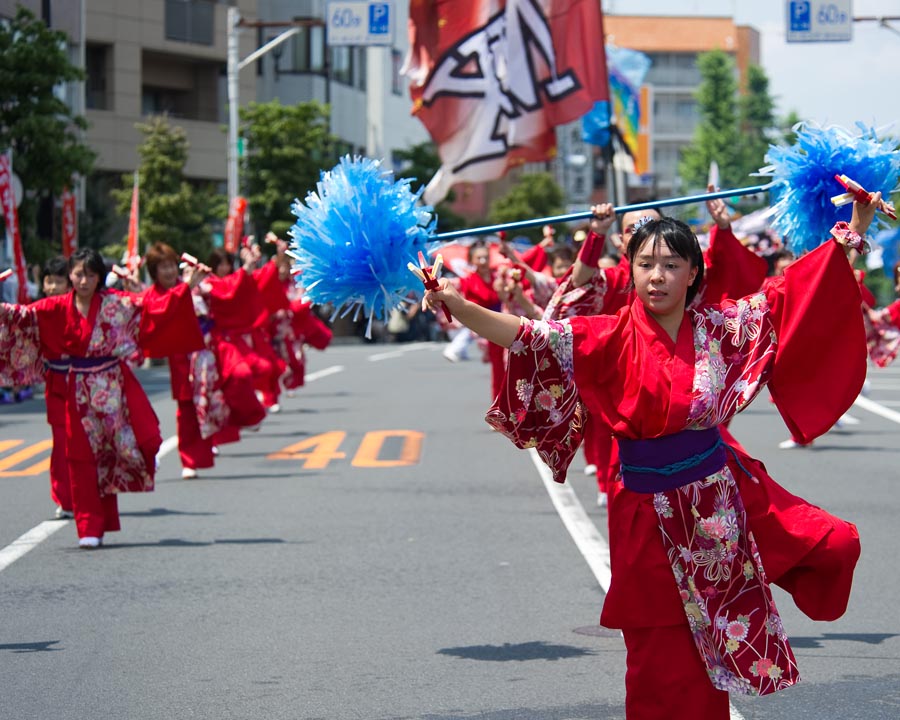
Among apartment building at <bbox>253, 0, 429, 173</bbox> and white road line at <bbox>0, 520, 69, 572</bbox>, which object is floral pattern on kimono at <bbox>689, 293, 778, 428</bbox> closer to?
white road line at <bbox>0, 520, 69, 572</bbox>

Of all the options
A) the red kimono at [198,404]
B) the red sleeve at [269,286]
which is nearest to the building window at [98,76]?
the red kimono at [198,404]

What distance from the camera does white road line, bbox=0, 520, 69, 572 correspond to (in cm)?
880

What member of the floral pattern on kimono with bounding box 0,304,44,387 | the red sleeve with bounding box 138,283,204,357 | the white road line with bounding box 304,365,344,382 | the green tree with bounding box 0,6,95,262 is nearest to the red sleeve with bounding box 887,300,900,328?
the red sleeve with bounding box 138,283,204,357

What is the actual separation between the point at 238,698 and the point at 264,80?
46.1m

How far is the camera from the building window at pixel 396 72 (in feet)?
203

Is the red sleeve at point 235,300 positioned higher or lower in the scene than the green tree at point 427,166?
lower

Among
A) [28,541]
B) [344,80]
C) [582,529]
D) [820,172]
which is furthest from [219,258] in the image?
[344,80]

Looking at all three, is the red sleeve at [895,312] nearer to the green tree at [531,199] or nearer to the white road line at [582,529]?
the white road line at [582,529]

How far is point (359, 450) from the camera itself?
14.6 m

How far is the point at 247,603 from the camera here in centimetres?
755

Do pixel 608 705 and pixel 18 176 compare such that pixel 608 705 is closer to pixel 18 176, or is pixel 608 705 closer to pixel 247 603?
pixel 247 603

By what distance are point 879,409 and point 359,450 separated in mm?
8261

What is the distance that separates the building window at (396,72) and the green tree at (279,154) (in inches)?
816

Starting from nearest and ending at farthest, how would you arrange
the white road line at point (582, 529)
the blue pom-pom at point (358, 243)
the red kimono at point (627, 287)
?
1. the blue pom-pom at point (358, 243)
2. the red kimono at point (627, 287)
3. the white road line at point (582, 529)
